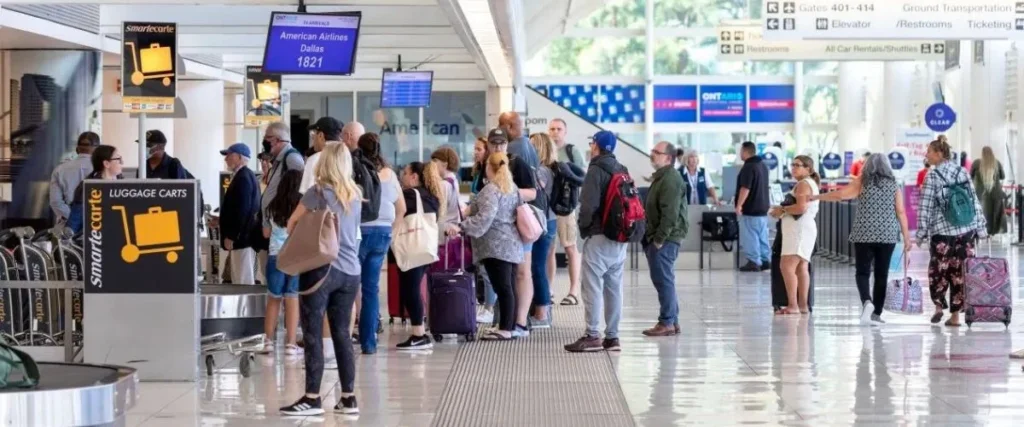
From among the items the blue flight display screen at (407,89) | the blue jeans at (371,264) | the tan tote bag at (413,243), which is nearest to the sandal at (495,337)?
the tan tote bag at (413,243)

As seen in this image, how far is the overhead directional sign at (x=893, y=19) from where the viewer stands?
1869 cm

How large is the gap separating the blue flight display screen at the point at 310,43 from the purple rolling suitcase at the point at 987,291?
7096mm

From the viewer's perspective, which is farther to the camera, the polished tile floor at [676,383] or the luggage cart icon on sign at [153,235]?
the luggage cart icon on sign at [153,235]


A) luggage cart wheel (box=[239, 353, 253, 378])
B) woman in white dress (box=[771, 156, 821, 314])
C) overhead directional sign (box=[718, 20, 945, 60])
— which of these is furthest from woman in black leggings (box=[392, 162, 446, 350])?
overhead directional sign (box=[718, 20, 945, 60])

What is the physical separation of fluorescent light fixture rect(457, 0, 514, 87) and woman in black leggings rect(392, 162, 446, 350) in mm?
4052

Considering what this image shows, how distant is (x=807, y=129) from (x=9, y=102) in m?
33.3

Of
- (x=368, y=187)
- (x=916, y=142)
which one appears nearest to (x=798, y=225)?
(x=368, y=187)

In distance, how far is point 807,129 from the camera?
48531 mm

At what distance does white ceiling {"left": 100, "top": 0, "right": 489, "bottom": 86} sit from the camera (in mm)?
19189

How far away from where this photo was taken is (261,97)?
76.4 feet

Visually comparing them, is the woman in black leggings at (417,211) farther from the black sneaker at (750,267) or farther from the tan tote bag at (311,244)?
the black sneaker at (750,267)

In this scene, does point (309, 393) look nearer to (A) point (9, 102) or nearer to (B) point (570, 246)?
(B) point (570, 246)

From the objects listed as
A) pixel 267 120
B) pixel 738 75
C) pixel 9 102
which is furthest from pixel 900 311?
pixel 738 75

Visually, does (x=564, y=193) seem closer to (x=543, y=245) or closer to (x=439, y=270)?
(x=543, y=245)
